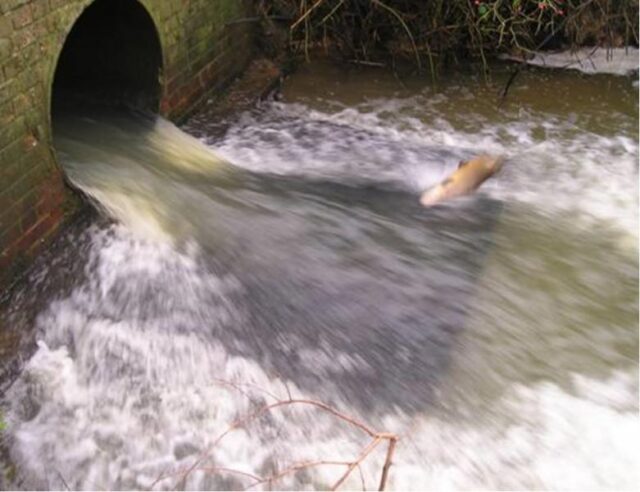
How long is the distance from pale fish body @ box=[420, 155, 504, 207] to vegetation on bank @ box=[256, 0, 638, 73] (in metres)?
1.52

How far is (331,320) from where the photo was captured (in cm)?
336

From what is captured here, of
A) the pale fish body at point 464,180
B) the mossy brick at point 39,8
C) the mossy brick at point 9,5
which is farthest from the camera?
the pale fish body at point 464,180

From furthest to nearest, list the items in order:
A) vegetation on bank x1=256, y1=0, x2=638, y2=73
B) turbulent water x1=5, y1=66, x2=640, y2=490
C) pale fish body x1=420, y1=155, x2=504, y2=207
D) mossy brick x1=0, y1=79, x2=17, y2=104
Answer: vegetation on bank x1=256, y1=0, x2=638, y2=73 → pale fish body x1=420, y1=155, x2=504, y2=207 → mossy brick x1=0, y1=79, x2=17, y2=104 → turbulent water x1=5, y1=66, x2=640, y2=490

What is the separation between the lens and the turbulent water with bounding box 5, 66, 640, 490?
277 cm

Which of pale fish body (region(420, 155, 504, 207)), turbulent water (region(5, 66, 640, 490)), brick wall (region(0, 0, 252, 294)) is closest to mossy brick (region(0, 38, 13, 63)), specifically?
brick wall (region(0, 0, 252, 294))

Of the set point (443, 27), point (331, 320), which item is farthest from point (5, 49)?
point (443, 27)

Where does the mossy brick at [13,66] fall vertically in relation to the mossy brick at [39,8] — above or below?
below

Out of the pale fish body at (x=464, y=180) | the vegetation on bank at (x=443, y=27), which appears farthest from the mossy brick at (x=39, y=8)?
the vegetation on bank at (x=443, y=27)

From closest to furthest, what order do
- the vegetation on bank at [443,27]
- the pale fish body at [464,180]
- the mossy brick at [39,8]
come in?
1. the mossy brick at [39,8]
2. the pale fish body at [464,180]
3. the vegetation on bank at [443,27]

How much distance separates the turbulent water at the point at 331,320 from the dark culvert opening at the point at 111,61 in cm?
31

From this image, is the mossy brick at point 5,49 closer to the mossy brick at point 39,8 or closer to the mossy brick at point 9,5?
the mossy brick at point 9,5

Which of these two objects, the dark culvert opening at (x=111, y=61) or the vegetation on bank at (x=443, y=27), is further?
the vegetation on bank at (x=443, y=27)

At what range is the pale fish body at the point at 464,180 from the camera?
4426 millimetres

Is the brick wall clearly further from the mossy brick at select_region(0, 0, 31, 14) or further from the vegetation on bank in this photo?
the vegetation on bank
